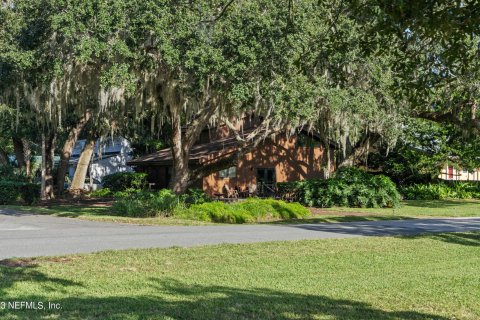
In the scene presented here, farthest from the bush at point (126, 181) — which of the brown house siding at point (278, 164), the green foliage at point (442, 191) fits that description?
the green foliage at point (442, 191)

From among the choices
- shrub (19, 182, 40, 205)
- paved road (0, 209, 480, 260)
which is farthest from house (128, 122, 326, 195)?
paved road (0, 209, 480, 260)

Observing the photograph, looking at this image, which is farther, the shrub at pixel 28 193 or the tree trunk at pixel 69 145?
the tree trunk at pixel 69 145

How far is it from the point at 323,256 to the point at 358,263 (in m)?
0.87

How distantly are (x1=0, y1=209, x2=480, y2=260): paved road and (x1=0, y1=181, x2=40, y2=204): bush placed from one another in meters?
10.3

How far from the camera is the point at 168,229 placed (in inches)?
654

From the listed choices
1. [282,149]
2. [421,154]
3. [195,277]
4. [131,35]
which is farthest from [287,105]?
[421,154]

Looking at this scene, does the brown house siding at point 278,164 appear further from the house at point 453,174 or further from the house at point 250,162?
the house at point 453,174

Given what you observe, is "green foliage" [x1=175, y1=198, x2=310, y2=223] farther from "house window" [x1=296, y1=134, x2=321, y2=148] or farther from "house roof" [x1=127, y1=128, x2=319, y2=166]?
"house window" [x1=296, y1=134, x2=321, y2=148]

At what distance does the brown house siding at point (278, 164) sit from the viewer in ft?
115

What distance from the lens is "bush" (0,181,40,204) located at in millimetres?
29281

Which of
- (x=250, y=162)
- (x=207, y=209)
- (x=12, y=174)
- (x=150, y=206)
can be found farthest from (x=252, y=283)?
(x=12, y=174)

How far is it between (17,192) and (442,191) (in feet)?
95.1

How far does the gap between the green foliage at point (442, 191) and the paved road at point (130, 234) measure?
2167cm

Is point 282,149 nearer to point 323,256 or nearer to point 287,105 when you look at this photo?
point 287,105
